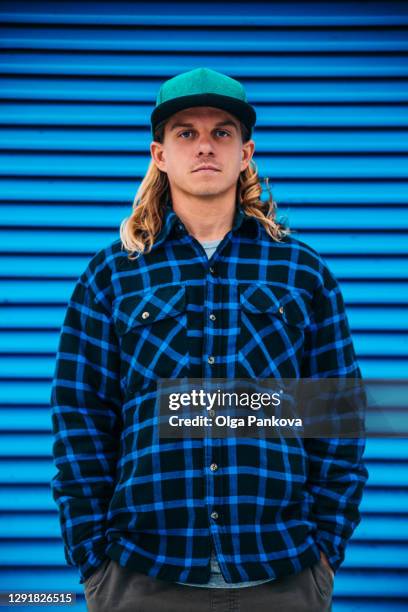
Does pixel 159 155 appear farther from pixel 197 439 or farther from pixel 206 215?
pixel 197 439

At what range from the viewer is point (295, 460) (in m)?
2.18

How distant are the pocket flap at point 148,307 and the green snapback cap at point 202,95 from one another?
0.62m

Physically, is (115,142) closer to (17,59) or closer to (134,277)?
(17,59)

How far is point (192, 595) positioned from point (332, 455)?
66cm

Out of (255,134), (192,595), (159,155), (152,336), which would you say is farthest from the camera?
(255,134)

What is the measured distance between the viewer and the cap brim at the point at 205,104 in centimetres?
224

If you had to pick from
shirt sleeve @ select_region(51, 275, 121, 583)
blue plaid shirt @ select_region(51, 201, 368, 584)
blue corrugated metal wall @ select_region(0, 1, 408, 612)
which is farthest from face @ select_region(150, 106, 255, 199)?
blue corrugated metal wall @ select_region(0, 1, 408, 612)

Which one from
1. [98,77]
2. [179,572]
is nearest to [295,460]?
[179,572]

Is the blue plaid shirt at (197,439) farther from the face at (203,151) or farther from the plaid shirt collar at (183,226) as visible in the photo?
the face at (203,151)

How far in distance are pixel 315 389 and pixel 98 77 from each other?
2.57 m

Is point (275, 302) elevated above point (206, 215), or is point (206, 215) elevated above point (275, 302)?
point (206, 215)

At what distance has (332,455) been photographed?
231 cm

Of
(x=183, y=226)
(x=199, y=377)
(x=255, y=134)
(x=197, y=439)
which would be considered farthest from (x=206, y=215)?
(x=255, y=134)

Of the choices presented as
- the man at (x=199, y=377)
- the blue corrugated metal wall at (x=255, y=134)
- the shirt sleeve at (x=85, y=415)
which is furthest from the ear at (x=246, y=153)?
the blue corrugated metal wall at (x=255, y=134)
